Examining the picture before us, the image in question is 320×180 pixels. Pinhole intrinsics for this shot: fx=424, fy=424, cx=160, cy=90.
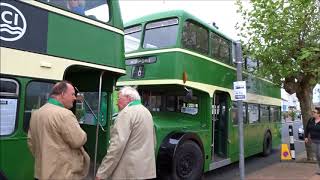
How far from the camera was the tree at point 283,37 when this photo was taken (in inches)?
437

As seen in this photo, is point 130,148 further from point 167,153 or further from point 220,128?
point 220,128

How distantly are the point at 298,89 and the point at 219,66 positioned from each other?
3.54 m

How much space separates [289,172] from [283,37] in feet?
11.6

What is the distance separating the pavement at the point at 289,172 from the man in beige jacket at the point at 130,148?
604 centimetres

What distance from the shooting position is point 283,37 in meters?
11.2

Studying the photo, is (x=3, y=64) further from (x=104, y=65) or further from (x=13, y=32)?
(x=104, y=65)

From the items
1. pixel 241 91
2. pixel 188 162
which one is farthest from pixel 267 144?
pixel 241 91

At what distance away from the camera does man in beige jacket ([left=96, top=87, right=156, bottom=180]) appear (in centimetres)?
447

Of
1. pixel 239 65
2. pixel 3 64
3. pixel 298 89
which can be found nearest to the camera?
pixel 3 64

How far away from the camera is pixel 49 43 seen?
5281 millimetres

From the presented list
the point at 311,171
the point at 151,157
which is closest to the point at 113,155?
the point at 151,157

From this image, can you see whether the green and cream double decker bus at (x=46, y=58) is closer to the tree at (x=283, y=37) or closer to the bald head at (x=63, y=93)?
the bald head at (x=63, y=93)

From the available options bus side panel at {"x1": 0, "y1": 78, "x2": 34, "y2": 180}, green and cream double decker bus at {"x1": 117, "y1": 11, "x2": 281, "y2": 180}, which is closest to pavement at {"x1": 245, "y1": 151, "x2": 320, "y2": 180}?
green and cream double decker bus at {"x1": 117, "y1": 11, "x2": 281, "y2": 180}

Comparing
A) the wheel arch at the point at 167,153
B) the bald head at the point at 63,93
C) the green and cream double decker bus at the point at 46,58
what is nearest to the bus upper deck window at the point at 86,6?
the green and cream double decker bus at the point at 46,58
